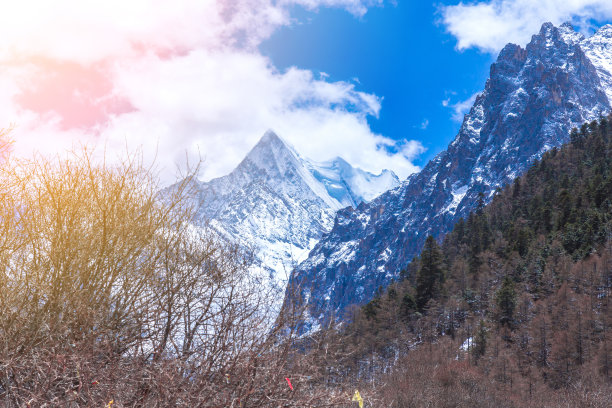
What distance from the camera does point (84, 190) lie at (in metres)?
10.0

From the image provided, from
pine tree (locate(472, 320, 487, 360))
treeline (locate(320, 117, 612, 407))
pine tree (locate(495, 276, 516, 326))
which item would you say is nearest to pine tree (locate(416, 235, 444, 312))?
treeline (locate(320, 117, 612, 407))

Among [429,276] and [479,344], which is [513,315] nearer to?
[479,344]

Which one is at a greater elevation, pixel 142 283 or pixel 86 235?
pixel 86 235

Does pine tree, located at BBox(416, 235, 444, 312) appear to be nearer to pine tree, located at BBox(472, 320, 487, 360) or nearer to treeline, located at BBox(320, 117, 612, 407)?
treeline, located at BBox(320, 117, 612, 407)

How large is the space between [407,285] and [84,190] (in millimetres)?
80142

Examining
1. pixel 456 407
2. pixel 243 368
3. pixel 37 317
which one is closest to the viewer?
pixel 243 368

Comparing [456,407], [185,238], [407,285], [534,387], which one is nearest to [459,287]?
[407,285]

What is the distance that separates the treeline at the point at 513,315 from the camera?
40219 mm

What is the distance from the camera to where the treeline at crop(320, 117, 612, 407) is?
40219 millimetres

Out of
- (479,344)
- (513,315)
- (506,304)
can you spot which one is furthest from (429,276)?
(479,344)

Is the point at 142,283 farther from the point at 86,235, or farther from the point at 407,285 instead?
the point at 407,285

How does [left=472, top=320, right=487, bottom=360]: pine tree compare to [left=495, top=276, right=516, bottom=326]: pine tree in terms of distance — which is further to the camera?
[left=495, top=276, right=516, bottom=326]: pine tree

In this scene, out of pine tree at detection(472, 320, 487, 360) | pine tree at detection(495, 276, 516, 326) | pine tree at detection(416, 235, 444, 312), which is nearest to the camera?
pine tree at detection(472, 320, 487, 360)

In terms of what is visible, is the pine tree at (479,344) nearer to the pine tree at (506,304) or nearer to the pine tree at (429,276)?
the pine tree at (506,304)
